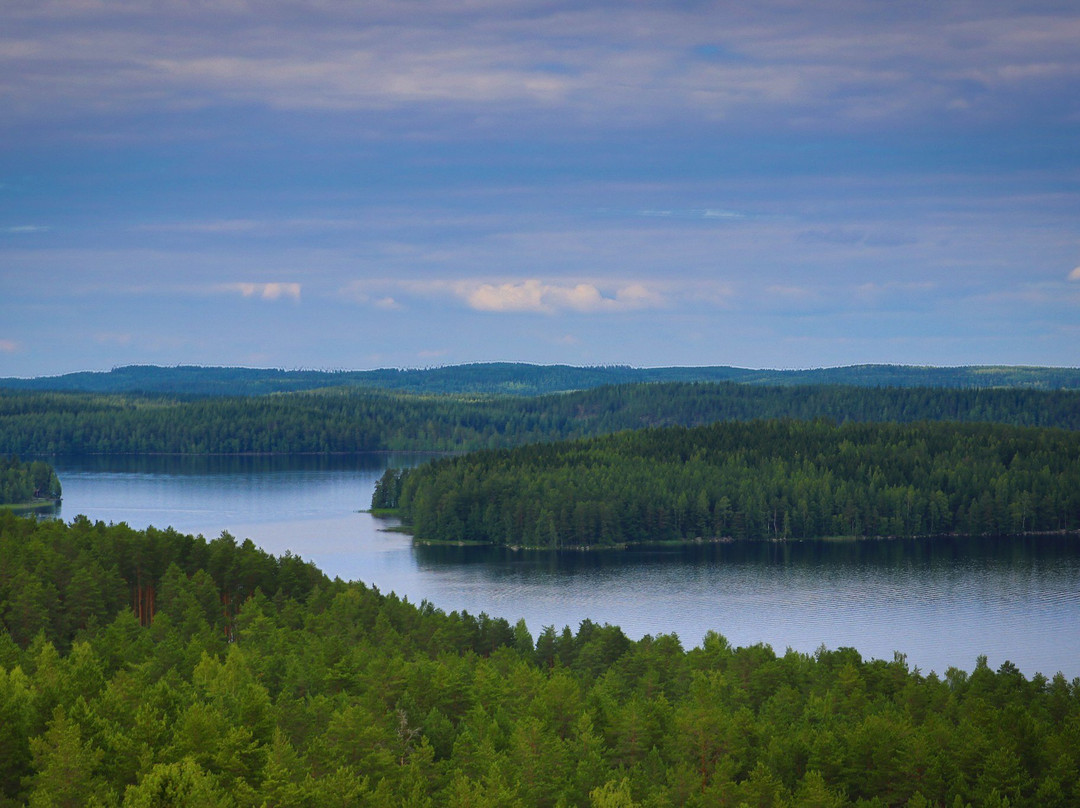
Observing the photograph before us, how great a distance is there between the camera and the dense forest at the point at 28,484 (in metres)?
147

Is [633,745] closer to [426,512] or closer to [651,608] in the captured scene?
[651,608]

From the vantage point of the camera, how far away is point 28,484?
149 meters

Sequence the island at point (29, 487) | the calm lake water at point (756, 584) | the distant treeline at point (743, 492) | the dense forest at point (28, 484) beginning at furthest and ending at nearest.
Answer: the dense forest at point (28, 484) → the island at point (29, 487) → the distant treeline at point (743, 492) → the calm lake water at point (756, 584)

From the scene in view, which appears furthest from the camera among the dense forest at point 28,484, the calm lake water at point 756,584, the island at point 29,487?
the dense forest at point 28,484

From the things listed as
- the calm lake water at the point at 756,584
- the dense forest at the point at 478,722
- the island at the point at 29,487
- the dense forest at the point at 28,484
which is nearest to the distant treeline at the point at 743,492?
the calm lake water at the point at 756,584

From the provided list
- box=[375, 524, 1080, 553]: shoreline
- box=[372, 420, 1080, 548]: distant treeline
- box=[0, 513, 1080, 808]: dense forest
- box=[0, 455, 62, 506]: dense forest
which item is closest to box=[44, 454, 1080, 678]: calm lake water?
box=[375, 524, 1080, 553]: shoreline

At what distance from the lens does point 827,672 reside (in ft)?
166

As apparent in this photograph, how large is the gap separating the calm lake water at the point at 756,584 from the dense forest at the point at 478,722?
74.8 feet

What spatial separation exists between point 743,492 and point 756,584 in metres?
31.5

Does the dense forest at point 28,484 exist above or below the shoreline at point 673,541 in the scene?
above

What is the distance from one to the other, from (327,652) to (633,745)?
1222 centimetres

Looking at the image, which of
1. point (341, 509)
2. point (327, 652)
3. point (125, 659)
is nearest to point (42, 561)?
point (125, 659)

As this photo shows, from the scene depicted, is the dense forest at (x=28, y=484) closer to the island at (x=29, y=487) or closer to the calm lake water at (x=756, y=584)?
the island at (x=29, y=487)

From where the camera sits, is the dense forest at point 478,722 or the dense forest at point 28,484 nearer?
the dense forest at point 478,722
